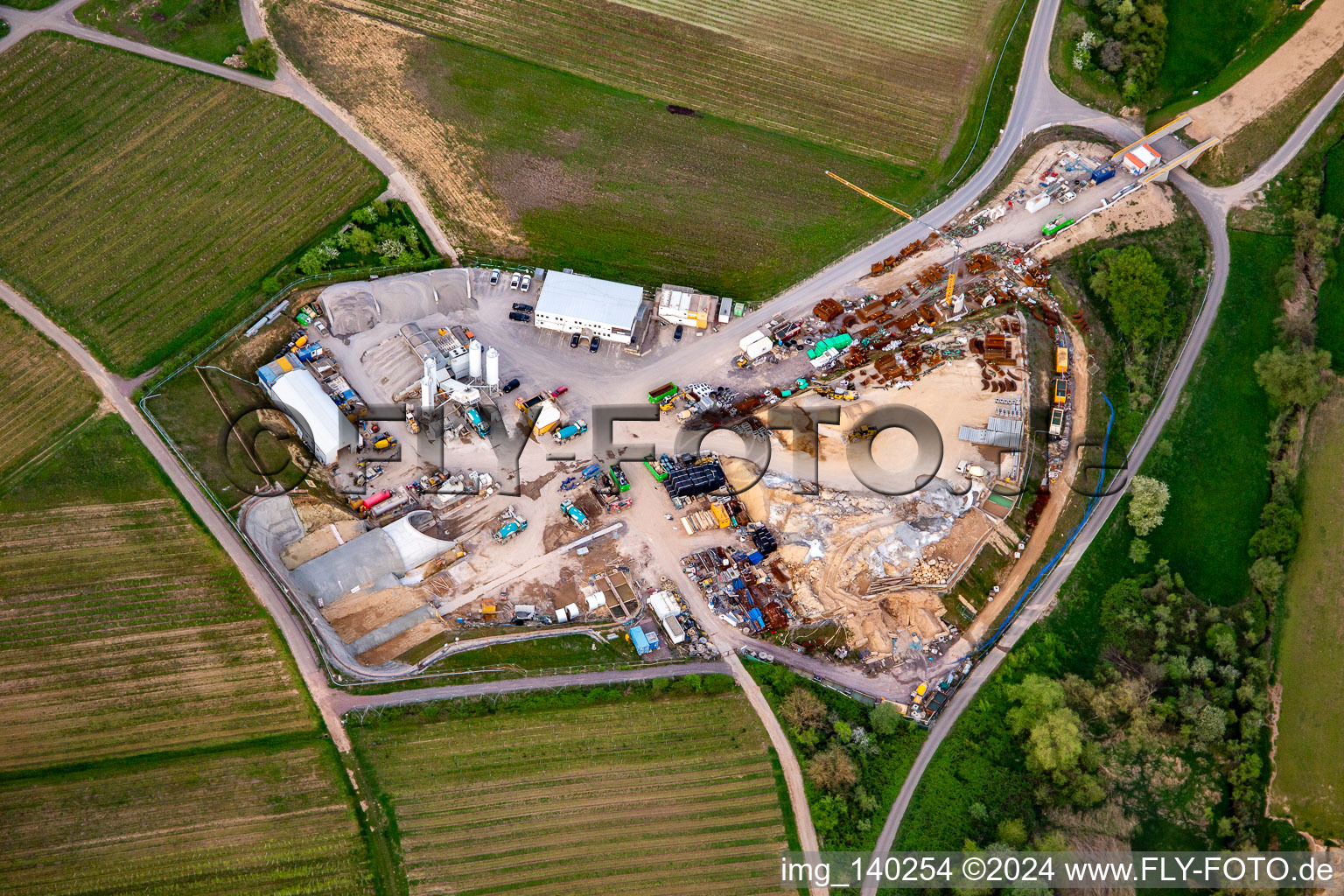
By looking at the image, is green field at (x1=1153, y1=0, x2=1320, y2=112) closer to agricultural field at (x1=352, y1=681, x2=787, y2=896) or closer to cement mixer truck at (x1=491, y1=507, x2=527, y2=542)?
cement mixer truck at (x1=491, y1=507, x2=527, y2=542)

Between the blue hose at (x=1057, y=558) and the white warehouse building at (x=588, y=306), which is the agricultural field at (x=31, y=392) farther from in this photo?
the blue hose at (x=1057, y=558)

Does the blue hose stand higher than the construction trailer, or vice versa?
the construction trailer

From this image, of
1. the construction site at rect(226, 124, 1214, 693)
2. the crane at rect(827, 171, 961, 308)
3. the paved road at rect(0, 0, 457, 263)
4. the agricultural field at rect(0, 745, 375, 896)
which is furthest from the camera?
the paved road at rect(0, 0, 457, 263)

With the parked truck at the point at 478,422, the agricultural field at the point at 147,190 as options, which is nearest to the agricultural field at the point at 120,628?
the agricultural field at the point at 147,190

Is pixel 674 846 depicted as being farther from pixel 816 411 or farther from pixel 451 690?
pixel 816 411

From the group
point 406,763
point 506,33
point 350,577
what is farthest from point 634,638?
point 506,33

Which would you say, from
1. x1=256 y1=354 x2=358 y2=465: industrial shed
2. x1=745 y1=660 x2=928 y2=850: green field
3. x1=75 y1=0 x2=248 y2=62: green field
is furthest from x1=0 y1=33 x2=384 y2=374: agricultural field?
x1=745 y1=660 x2=928 y2=850: green field
